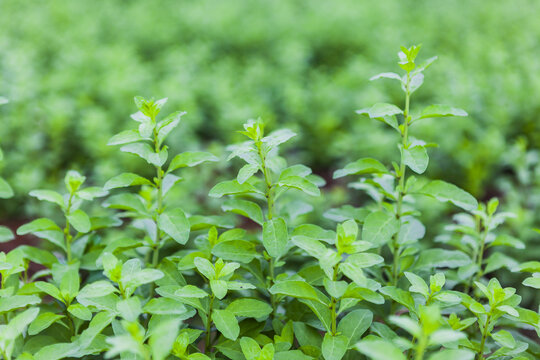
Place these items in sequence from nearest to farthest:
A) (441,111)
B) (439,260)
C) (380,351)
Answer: (380,351) → (441,111) → (439,260)

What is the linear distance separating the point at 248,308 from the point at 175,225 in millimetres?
282

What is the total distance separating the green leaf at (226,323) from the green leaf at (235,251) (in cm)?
15

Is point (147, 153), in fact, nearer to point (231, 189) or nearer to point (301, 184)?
point (231, 189)

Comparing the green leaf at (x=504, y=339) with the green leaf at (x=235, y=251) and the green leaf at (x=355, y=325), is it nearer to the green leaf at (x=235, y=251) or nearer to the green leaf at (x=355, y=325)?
the green leaf at (x=355, y=325)

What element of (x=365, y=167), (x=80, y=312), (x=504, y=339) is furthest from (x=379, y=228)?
(x=80, y=312)

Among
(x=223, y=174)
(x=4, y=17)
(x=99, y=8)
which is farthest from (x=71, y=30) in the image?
(x=223, y=174)

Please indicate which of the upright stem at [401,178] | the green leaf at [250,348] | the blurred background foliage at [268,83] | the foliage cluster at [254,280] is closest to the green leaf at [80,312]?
the foliage cluster at [254,280]

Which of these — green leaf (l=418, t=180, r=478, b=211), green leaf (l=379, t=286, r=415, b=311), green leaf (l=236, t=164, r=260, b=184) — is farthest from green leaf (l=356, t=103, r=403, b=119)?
green leaf (l=379, t=286, r=415, b=311)

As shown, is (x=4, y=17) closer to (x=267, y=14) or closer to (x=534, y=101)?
(x=267, y=14)

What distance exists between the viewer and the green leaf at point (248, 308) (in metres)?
1.25

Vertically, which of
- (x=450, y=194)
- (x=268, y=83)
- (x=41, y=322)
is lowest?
(x=268, y=83)

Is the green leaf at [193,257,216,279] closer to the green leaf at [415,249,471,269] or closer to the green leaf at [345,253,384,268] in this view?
the green leaf at [345,253,384,268]

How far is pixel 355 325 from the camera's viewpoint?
1.24 metres

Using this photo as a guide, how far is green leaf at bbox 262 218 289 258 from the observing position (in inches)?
48.3
